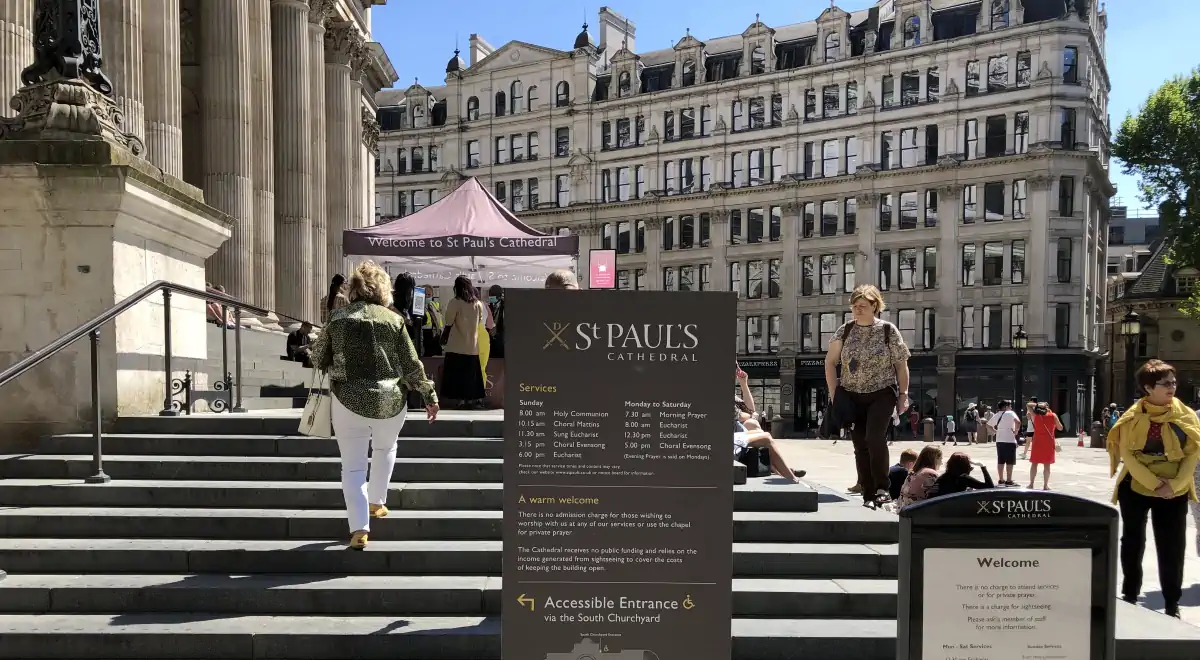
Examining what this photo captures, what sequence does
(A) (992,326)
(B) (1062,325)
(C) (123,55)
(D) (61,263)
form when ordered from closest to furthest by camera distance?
1. (D) (61,263)
2. (C) (123,55)
3. (B) (1062,325)
4. (A) (992,326)

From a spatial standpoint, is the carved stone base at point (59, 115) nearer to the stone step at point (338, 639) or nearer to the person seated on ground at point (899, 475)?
the stone step at point (338, 639)

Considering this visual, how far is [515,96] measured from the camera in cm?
6500

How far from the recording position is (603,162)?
62.8 m

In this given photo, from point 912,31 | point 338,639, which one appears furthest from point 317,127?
point 912,31

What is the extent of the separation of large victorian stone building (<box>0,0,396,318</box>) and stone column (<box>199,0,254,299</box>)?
0.02 meters

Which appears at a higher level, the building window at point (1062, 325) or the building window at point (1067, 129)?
the building window at point (1067, 129)

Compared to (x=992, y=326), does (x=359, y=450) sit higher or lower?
lower

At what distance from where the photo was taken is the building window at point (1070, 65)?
49844 millimetres

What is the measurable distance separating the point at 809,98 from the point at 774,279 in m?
11.0

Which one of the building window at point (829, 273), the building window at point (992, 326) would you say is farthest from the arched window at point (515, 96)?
the building window at point (992, 326)

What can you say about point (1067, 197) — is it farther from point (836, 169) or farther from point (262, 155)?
point (262, 155)

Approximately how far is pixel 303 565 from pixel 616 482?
132 inches

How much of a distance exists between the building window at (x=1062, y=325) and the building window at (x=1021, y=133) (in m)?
8.50

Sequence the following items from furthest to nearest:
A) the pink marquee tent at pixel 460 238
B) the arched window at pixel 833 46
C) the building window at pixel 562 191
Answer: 1. the building window at pixel 562 191
2. the arched window at pixel 833 46
3. the pink marquee tent at pixel 460 238
